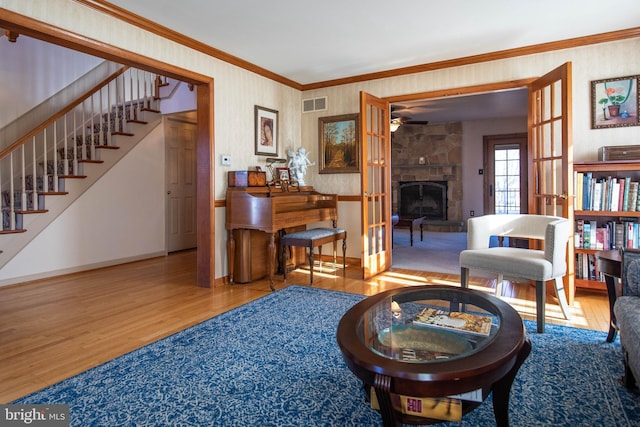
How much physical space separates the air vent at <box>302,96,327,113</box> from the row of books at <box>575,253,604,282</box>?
131 inches

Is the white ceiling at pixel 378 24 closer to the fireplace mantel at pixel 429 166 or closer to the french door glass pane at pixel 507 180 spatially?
the fireplace mantel at pixel 429 166

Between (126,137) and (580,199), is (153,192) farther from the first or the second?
(580,199)

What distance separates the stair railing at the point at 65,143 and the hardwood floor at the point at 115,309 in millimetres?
1010

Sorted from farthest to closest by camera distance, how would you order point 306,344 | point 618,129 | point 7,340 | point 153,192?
point 153,192, point 618,129, point 7,340, point 306,344

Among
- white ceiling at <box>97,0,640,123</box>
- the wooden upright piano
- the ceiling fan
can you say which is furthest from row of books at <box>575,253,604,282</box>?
the ceiling fan

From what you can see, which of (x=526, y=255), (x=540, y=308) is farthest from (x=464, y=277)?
(x=540, y=308)

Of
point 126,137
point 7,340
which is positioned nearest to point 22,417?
point 7,340

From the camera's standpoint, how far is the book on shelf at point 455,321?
61.8 inches

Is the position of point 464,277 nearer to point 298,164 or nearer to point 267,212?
point 267,212

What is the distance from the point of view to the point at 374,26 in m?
3.43

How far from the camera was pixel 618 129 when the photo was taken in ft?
11.7

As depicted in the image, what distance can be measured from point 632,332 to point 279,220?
2.83 metres

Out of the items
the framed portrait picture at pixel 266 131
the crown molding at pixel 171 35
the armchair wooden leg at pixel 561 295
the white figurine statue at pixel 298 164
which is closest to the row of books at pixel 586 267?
the armchair wooden leg at pixel 561 295

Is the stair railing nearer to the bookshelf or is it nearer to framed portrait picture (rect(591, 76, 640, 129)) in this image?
the bookshelf
